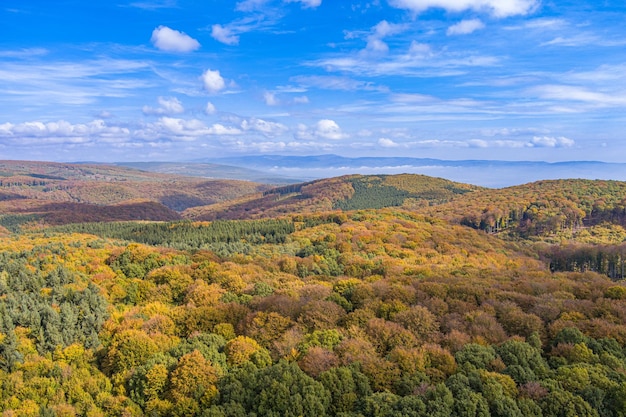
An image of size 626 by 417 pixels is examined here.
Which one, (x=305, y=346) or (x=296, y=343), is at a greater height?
(x=305, y=346)

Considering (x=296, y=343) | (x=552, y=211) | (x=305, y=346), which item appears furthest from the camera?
(x=552, y=211)

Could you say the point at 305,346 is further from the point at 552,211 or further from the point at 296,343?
the point at 552,211

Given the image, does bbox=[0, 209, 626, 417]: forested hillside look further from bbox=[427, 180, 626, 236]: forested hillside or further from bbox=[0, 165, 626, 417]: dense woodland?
bbox=[427, 180, 626, 236]: forested hillside

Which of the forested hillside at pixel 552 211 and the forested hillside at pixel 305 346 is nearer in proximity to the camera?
the forested hillside at pixel 305 346

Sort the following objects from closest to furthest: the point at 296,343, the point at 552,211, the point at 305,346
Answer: the point at 305,346
the point at 296,343
the point at 552,211

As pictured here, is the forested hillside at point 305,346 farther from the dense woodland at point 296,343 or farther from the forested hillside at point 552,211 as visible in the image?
the forested hillside at point 552,211

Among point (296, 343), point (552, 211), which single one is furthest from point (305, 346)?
point (552, 211)

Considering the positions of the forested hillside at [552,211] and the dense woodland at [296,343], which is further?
the forested hillside at [552,211]

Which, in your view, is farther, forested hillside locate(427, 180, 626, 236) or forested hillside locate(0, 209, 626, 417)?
forested hillside locate(427, 180, 626, 236)

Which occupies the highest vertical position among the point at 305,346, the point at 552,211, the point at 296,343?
the point at 552,211

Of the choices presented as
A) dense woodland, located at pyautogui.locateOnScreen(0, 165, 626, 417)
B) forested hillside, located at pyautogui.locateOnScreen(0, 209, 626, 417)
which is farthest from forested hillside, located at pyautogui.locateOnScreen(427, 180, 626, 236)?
forested hillside, located at pyautogui.locateOnScreen(0, 209, 626, 417)

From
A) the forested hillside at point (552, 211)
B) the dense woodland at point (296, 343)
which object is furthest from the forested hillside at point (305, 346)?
the forested hillside at point (552, 211)

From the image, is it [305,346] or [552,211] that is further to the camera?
[552,211]
